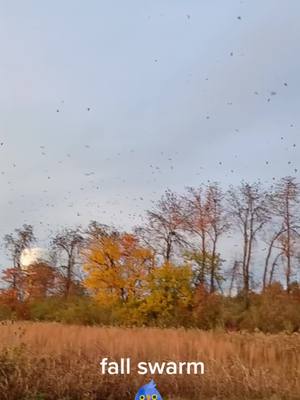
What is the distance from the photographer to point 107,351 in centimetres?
923

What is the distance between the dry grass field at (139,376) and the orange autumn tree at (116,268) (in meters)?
24.8

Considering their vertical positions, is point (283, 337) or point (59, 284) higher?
point (59, 284)

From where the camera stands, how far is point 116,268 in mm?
39656

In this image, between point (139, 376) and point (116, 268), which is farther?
point (116, 268)

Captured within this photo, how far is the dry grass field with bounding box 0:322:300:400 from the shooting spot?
7465 millimetres

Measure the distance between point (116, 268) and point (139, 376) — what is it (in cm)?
3176

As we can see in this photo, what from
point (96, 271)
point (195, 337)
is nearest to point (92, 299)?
point (96, 271)

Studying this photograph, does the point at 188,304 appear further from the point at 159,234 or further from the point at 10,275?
the point at 10,275

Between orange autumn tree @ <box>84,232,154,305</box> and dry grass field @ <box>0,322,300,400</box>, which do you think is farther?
orange autumn tree @ <box>84,232,154,305</box>

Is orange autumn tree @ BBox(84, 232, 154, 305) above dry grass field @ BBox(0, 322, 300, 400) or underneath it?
above

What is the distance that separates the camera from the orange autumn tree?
120 ft

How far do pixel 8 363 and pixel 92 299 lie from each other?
94.7 ft

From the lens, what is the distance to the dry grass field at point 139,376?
7.46 meters

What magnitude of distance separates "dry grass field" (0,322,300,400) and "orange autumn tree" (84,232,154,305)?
24798 mm
